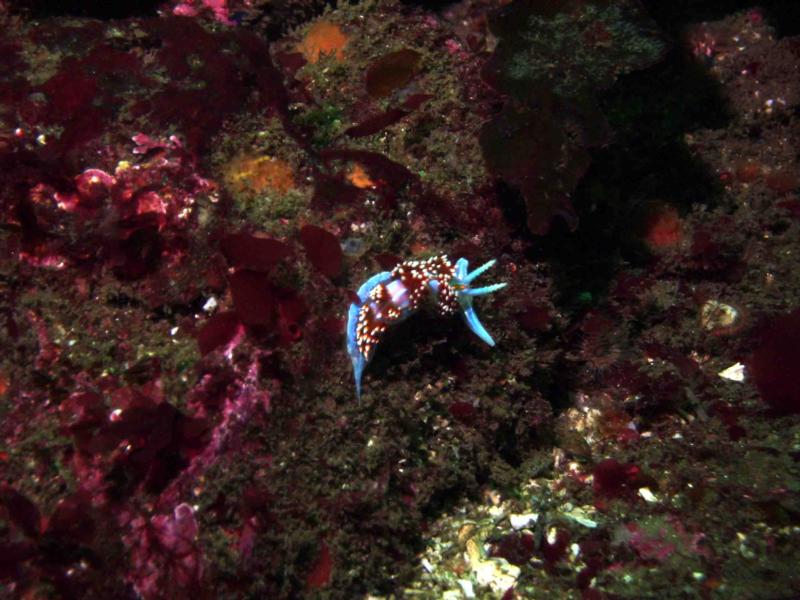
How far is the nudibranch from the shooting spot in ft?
9.96

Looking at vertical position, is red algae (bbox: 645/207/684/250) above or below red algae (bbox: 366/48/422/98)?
below

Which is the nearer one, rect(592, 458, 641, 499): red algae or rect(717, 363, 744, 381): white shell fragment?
rect(592, 458, 641, 499): red algae

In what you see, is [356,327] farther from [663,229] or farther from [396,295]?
[663,229]

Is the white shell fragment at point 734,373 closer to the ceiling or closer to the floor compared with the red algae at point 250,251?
closer to the floor

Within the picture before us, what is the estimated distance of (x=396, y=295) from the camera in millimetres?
3021

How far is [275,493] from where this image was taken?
287 cm

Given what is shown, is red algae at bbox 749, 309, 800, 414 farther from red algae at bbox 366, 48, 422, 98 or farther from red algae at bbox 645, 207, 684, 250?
red algae at bbox 366, 48, 422, 98

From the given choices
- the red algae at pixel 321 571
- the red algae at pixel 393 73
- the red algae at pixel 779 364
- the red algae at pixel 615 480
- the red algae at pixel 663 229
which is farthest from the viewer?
the red algae at pixel 663 229

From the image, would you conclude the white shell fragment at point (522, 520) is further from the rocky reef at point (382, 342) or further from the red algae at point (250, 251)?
the red algae at point (250, 251)

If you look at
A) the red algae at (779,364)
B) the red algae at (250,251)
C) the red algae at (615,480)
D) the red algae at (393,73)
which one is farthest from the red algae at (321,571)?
the red algae at (393,73)

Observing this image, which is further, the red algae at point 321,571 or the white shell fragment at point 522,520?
the white shell fragment at point 522,520

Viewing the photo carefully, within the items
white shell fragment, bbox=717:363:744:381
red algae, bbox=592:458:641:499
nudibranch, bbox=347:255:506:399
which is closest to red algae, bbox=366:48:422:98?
nudibranch, bbox=347:255:506:399

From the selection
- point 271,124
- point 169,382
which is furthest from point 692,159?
point 169,382

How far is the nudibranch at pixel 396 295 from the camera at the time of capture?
304cm
